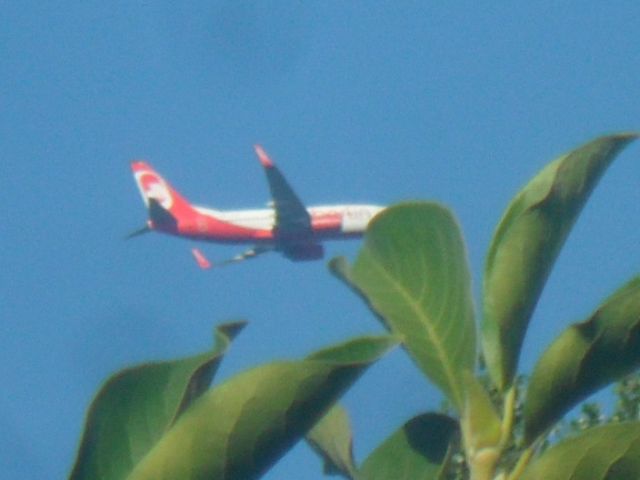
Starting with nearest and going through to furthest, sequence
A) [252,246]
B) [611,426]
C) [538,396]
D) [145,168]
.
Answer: [611,426] → [538,396] → [252,246] → [145,168]

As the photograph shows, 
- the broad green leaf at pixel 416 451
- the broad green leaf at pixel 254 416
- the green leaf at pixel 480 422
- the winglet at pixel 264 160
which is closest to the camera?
the broad green leaf at pixel 254 416

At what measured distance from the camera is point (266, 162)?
32094 millimetres

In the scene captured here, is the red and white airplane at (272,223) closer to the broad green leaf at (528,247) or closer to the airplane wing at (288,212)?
the airplane wing at (288,212)

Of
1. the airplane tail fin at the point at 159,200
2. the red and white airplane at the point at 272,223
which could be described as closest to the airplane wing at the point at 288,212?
the red and white airplane at the point at 272,223

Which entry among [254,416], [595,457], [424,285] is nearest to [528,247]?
[424,285]

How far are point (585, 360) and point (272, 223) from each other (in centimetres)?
3357

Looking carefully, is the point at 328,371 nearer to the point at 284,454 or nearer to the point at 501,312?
the point at 284,454

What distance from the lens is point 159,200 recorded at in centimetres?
3806

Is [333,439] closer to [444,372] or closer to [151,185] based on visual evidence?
[444,372]

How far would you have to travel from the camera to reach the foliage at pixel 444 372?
127 cm

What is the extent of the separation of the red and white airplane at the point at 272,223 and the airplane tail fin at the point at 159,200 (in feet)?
0.08

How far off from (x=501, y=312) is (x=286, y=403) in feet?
0.84

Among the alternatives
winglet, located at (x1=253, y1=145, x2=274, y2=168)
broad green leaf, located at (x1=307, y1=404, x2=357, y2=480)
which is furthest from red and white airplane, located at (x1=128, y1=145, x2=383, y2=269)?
broad green leaf, located at (x1=307, y1=404, x2=357, y2=480)

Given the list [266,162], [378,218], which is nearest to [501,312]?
[378,218]
